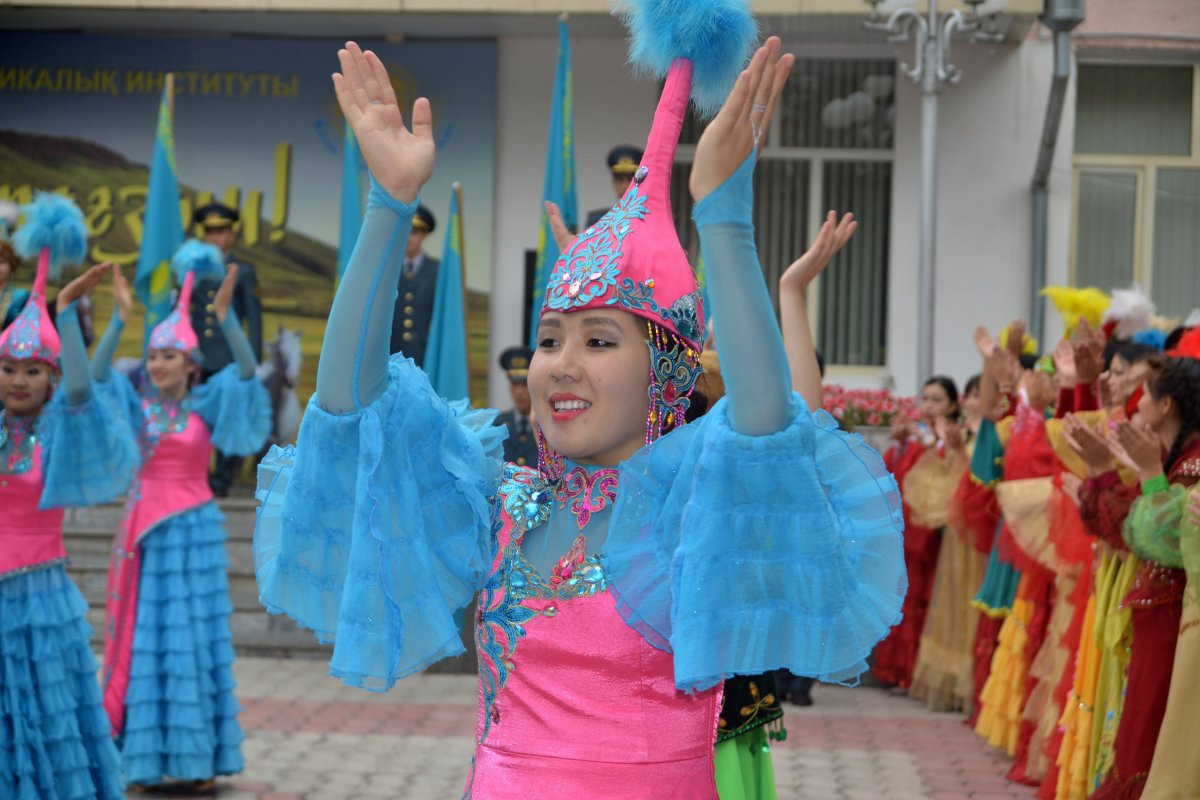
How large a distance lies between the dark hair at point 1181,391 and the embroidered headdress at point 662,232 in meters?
3.23

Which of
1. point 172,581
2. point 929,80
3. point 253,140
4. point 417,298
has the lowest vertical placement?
point 172,581

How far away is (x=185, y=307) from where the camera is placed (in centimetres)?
740

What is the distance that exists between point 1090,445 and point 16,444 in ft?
13.5

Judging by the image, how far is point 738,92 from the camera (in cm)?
212

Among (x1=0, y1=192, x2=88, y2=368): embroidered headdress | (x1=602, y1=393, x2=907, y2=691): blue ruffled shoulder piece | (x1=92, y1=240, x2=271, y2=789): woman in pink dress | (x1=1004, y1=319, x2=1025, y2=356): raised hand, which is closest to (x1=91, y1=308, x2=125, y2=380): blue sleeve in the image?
(x1=92, y1=240, x2=271, y2=789): woman in pink dress

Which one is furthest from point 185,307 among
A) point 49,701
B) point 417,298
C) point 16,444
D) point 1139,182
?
point 1139,182

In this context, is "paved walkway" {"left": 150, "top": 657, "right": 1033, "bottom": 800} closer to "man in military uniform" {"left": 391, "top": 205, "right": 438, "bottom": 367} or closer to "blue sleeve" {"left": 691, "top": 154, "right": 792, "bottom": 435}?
"man in military uniform" {"left": 391, "top": 205, "right": 438, "bottom": 367}

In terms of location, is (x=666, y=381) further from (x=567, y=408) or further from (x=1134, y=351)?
(x=1134, y=351)

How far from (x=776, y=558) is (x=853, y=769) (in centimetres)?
536

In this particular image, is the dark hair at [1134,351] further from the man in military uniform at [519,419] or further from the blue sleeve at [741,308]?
the blue sleeve at [741,308]

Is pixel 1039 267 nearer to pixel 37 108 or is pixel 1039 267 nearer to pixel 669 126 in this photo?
pixel 37 108

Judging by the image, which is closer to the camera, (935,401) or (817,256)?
(817,256)

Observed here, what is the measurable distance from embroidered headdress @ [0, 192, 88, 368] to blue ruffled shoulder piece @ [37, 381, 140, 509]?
0.23m

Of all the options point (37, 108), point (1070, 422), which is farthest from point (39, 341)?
point (37, 108)
